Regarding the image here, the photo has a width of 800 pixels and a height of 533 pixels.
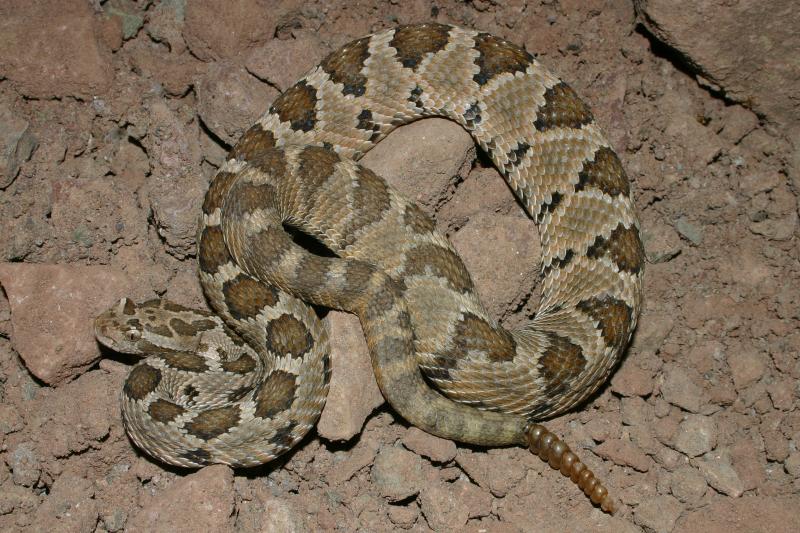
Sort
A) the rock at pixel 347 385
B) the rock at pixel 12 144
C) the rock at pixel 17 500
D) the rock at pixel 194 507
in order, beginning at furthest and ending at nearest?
the rock at pixel 12 144 < the rock at pixel 17 500 < the rock at pixel 347 385 < the rock at pixel 194 507

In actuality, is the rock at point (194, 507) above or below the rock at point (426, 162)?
below

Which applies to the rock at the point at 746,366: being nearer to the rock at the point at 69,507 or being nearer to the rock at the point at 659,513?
the rock at the point at 659,513

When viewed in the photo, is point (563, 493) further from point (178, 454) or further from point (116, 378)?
point (116, 378)

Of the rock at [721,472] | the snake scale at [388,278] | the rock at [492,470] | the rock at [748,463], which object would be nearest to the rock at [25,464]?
the snake scale at [388,278]

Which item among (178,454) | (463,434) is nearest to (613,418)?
(463,434)

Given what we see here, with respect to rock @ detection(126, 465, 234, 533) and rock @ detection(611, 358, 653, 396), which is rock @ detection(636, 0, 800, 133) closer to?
rock @ detection(611, 358, 653, 396)

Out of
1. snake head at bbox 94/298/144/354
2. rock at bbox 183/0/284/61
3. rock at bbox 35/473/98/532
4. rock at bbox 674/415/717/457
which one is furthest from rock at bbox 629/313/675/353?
rock at bbox 35/473/98/532

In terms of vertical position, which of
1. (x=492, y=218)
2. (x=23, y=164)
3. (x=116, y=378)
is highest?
(x=492, y=218)
